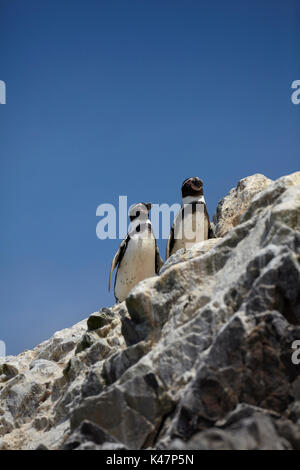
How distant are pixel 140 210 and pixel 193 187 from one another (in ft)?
6.68

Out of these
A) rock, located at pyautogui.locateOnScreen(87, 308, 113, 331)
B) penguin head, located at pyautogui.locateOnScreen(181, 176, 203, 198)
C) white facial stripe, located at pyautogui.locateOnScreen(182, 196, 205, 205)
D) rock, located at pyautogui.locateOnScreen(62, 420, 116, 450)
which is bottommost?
rock, located at pyautogui.locateOnScreen(62, 420, 116, 450)

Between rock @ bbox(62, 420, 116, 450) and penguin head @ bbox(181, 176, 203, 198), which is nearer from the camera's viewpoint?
rock @ bbox(62, 420, 116, 450)

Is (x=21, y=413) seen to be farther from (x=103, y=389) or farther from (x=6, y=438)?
(x=103, y=389)

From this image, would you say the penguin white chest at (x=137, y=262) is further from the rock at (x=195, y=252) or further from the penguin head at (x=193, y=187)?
the rock at (x=195, y=252)

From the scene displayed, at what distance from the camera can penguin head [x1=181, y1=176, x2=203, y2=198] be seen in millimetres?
18188

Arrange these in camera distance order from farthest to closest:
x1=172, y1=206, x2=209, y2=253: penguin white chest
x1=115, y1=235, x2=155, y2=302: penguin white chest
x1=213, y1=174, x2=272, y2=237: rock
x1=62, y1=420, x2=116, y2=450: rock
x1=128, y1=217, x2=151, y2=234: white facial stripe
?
x1=128, y1=217, x2=151, y2=234: white facial stripe → x1=115, y1=235, x2=155, y2=302: penguin white chest → x1=172, y1=206, x2=209, y2=253: penguin white chest → x1=213, y1=174, x2=272, y2=237: rock → x1=62, y1=420, x2=116, y2=450: rock

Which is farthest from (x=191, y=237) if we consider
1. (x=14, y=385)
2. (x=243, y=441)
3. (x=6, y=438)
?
(x=243, y=441)

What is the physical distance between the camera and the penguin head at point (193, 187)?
A: 59.7 feet

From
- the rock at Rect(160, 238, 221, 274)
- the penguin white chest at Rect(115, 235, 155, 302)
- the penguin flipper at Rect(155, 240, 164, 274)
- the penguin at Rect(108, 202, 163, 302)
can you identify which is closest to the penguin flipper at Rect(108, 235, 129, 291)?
the penguin at Rect(108, 202, 163, 302)

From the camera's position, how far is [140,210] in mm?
19047

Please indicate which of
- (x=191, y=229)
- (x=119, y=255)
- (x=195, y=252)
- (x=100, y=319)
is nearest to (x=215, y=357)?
(x=195, y=252)

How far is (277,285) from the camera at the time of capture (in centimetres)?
757

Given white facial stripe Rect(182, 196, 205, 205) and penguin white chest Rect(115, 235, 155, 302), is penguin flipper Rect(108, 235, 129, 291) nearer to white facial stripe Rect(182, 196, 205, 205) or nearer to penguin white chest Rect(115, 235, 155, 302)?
penguin white chest Rect(115, 235, 155, 302)

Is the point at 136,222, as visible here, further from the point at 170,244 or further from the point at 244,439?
the point at 244,439
